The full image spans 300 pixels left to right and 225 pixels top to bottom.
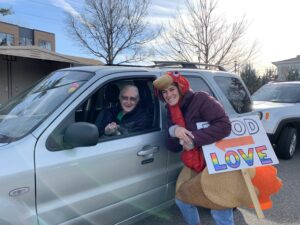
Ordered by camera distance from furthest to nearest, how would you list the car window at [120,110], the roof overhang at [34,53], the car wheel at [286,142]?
the roof overhang at [34,53]
the car wheel at [286,142]
the car window at [120,110]

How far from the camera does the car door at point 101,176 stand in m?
2.63

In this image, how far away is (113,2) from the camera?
2578cm

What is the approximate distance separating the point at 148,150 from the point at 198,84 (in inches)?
50.6

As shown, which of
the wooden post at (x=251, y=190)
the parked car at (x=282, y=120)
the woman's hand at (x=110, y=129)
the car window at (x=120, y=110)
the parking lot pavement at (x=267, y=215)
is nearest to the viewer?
the wooden post at (x=251, y=190)

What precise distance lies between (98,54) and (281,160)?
802 inches

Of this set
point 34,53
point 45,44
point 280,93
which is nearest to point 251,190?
point 280,93

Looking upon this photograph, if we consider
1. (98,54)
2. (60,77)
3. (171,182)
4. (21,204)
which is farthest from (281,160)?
(98,54)

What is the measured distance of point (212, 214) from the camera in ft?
10.8

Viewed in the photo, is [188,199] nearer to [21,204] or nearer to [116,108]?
[116,108]

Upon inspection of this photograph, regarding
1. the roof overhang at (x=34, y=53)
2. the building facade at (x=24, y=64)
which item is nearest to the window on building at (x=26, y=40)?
the building facade at (x=24, y=64)

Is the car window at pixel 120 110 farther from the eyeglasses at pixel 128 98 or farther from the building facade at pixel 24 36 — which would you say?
the building facade at pixel 24 36

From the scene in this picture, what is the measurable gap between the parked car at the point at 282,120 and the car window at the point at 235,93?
2.74 meters

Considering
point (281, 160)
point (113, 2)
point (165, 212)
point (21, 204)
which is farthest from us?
point (113, 2)

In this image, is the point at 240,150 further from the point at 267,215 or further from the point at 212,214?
the point at 267,215
